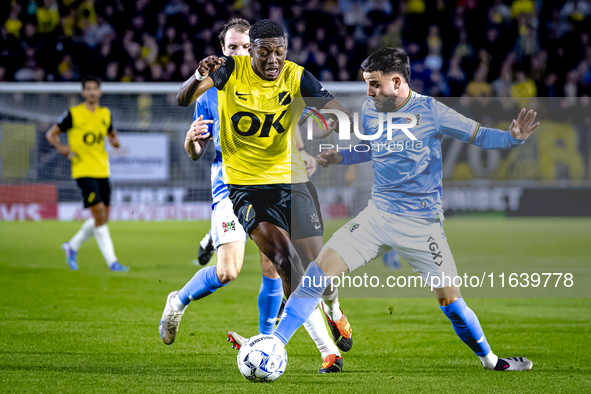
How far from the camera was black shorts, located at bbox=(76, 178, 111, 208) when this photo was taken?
9.01 metres

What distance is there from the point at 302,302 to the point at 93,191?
5667mm

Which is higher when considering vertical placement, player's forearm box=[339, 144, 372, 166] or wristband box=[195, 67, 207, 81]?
wristband box=[195, 67, 207, 81]

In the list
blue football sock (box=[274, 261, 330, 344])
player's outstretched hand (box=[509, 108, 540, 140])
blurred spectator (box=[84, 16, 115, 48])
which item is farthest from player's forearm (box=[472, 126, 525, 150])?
blurred spectator (box=[84, 16, 115, 48])

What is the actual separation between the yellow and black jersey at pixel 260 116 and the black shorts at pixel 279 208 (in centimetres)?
7

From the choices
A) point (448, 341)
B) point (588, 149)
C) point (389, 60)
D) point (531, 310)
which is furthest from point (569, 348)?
point (588, 149)

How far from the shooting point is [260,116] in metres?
4.70

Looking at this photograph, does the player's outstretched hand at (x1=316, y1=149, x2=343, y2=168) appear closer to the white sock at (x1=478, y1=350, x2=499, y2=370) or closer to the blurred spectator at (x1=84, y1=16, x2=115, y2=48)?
the white sock at (x1=478, y1=350, x2=499, y2=370)

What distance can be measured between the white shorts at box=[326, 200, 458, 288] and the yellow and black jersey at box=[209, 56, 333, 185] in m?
0.76

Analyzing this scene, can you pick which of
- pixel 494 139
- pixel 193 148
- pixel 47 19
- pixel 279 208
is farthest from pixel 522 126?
pixel 47 19

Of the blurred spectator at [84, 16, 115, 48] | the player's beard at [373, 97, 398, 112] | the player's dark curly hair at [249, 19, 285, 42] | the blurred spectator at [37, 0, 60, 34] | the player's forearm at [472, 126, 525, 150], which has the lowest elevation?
the player's forearm at [472, 126, 525, 150]

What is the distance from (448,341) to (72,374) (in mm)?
2750

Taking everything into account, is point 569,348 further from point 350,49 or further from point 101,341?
point 350,49

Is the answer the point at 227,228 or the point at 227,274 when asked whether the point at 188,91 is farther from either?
the point at 227,274

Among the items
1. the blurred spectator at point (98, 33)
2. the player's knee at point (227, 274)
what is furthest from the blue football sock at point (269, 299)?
the blurred spectator at point (98, 33)
